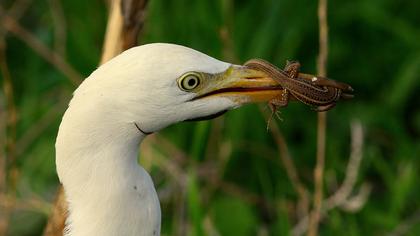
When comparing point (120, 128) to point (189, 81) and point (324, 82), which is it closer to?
point (189, 81)

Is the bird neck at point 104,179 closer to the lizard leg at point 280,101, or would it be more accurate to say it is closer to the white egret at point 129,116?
the white egret at point 129,116

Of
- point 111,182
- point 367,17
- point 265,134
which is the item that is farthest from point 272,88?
point 367,17

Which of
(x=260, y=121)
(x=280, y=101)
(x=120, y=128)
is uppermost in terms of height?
(x=280, y=101)

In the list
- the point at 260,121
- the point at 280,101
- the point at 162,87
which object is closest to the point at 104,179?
the point at 162,87

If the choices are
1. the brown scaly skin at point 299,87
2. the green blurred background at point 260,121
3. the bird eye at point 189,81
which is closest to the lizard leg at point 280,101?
the brown scaly skin at point 299,87

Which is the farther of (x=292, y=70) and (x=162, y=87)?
(x=292, y=70)

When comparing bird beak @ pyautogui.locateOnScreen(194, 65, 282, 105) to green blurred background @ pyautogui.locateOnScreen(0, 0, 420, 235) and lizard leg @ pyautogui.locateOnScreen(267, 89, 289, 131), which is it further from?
green blurred background @ pyautogui.locateOnScreen(0, 0, 420, 235)

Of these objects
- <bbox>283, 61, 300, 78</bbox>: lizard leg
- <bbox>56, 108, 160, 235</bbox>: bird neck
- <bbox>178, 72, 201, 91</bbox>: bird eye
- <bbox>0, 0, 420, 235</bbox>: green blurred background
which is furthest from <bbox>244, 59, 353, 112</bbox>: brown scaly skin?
<bbox>0, 0, 420, 235</bbox>: green blurred background
